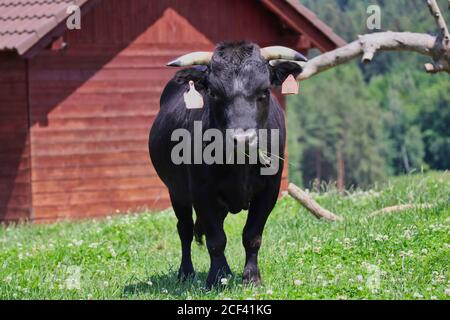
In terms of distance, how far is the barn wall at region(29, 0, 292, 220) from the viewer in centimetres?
2075

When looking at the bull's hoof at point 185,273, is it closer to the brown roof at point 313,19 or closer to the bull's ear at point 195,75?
the bull's ear at point 195,75

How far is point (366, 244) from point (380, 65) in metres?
118

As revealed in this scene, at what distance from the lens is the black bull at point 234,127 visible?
9812 mm

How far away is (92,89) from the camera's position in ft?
70.1

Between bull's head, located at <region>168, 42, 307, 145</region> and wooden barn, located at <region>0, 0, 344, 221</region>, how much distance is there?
978 cm

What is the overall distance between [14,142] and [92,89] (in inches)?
77.4

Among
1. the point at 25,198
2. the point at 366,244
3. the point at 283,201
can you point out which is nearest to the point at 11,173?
the point at 25,198

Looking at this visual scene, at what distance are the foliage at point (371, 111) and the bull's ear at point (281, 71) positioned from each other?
8781cm

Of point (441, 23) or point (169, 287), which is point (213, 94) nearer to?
point (169, 287)

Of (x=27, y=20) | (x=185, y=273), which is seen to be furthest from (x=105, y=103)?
(x=185, y=273)

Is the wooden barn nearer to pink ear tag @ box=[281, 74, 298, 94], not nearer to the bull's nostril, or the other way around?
pink ear tag @ box=[281, 74, 298, 94]

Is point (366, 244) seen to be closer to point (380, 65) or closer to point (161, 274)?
point (161, 274)

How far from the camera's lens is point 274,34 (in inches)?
922

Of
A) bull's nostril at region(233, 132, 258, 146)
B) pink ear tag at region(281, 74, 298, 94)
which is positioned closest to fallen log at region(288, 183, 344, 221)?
pink ear tag at region(281, 74, 298, 94)
